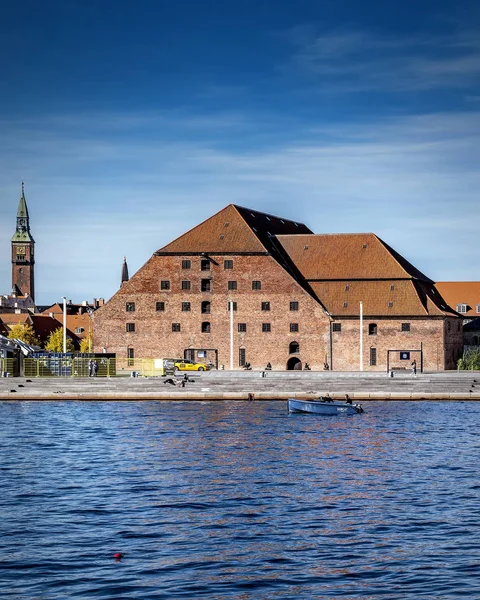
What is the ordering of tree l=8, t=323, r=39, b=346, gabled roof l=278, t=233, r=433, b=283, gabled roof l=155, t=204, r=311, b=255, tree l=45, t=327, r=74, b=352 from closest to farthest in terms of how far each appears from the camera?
gabled roof l=155, t=204, r=311, b=255 → gabled roof l=278, t=233, r=433, b=283 → tree l=45, t=327, r=74, b=352 → tree l=8, t=323, r=39, b=346

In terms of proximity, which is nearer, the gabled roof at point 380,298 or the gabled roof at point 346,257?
the gabled roof at point 380,298

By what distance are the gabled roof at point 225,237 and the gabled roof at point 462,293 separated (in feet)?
121

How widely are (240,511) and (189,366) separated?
232 feet

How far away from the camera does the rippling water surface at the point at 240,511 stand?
26031 millimetres

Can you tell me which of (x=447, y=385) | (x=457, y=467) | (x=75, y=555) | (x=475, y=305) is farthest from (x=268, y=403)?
(x=475, y=305)

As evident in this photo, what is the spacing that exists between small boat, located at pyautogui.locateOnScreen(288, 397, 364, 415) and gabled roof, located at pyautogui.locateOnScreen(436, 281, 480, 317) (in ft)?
250

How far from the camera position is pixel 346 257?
382 feet

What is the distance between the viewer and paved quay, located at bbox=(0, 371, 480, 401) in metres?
80.9

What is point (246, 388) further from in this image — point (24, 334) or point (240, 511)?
point (24, 334)

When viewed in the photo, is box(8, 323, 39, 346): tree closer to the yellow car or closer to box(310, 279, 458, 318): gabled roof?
the yellow car

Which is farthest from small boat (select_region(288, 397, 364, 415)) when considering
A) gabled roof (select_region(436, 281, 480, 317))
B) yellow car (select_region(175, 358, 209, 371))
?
gabled roof (select_region(436, 281, 480, 317))

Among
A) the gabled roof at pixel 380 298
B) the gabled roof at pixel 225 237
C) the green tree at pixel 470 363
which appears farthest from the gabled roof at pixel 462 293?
the gabled roof at pixel 225 237

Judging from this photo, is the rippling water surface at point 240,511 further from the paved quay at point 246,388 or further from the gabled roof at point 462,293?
the gabled roof at point 462,293

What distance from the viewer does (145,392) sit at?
268 ft
